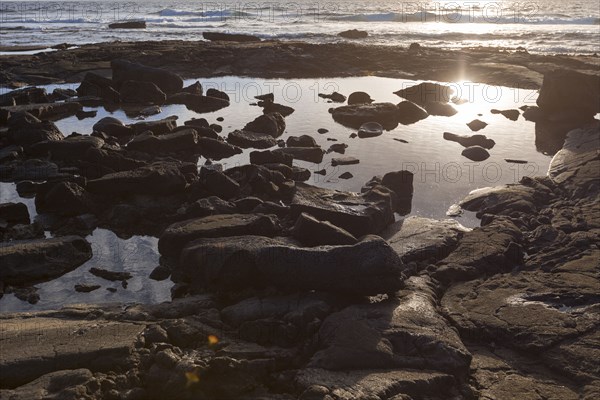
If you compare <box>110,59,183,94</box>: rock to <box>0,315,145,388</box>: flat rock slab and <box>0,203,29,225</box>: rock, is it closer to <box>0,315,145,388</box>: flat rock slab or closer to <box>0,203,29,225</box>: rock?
<box>0,203,29,225</box>: rock

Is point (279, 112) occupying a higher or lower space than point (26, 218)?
higher

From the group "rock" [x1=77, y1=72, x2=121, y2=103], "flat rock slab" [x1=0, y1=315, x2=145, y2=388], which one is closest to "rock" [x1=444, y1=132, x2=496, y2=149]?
"flat rock slab" [x1=0, y1=315, x2=145, y2=388]

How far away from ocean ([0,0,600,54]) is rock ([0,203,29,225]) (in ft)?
103

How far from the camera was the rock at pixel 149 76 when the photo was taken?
72.3 feet

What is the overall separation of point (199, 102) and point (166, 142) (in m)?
6.26

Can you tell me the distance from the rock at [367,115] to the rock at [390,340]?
36.5 ft

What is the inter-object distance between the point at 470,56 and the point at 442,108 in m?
12.2

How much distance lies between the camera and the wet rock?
18.3 m

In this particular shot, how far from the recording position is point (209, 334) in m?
6.07

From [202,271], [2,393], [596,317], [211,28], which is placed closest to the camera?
[2,393]

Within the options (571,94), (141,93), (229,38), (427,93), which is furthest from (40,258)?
(229,38)

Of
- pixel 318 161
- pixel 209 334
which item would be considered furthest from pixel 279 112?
pixel 209 334

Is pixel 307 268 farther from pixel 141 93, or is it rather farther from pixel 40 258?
pixel 141 93

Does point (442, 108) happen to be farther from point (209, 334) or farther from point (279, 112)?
point (209, 334)
